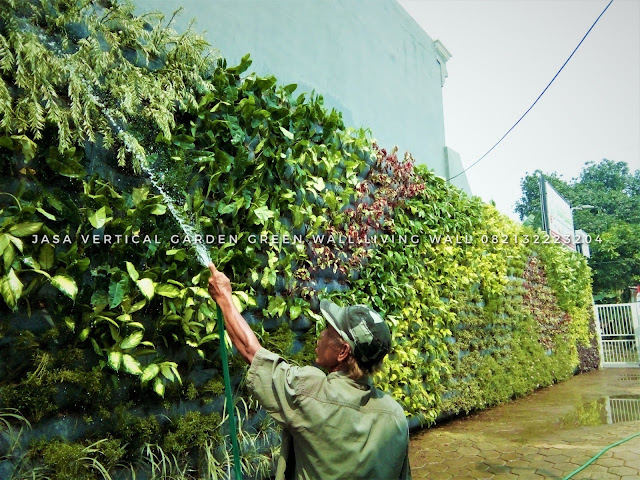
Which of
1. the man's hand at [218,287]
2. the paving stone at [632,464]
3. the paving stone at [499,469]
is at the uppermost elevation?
the man's hand at [218,287]

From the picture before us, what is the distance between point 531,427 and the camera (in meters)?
5.32

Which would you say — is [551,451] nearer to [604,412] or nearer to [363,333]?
[604,412]

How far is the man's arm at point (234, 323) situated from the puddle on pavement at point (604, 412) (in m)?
5.07

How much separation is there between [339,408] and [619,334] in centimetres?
1428

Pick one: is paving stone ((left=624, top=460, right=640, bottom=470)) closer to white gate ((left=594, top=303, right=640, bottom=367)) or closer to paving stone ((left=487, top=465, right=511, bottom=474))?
paving stone ((left=487, top=465, right=511, bottom=474))

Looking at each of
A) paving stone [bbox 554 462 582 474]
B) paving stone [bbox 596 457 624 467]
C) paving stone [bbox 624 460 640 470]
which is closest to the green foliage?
paving stone [bbox 554 462 582 474]

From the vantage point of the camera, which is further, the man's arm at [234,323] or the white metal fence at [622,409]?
the white metal fence at [622,409]

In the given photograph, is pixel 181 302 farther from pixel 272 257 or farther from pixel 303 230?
pixel 303 230

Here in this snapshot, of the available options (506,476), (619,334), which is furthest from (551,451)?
(619,334)

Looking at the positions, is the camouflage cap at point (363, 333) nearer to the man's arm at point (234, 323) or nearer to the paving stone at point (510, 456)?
the man's arm at point (234, 323)

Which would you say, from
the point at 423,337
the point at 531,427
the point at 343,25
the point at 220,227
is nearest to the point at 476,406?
the point at 531,427

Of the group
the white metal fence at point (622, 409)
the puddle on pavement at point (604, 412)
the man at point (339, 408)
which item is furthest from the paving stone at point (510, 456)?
the man at point (339, 408)

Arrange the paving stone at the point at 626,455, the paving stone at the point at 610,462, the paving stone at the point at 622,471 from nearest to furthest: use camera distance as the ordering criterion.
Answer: the paving stone at the point at 622,471
the paving stone at the point at 610,462
the paving stone at the point at 626,455

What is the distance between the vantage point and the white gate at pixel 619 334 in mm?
12648
